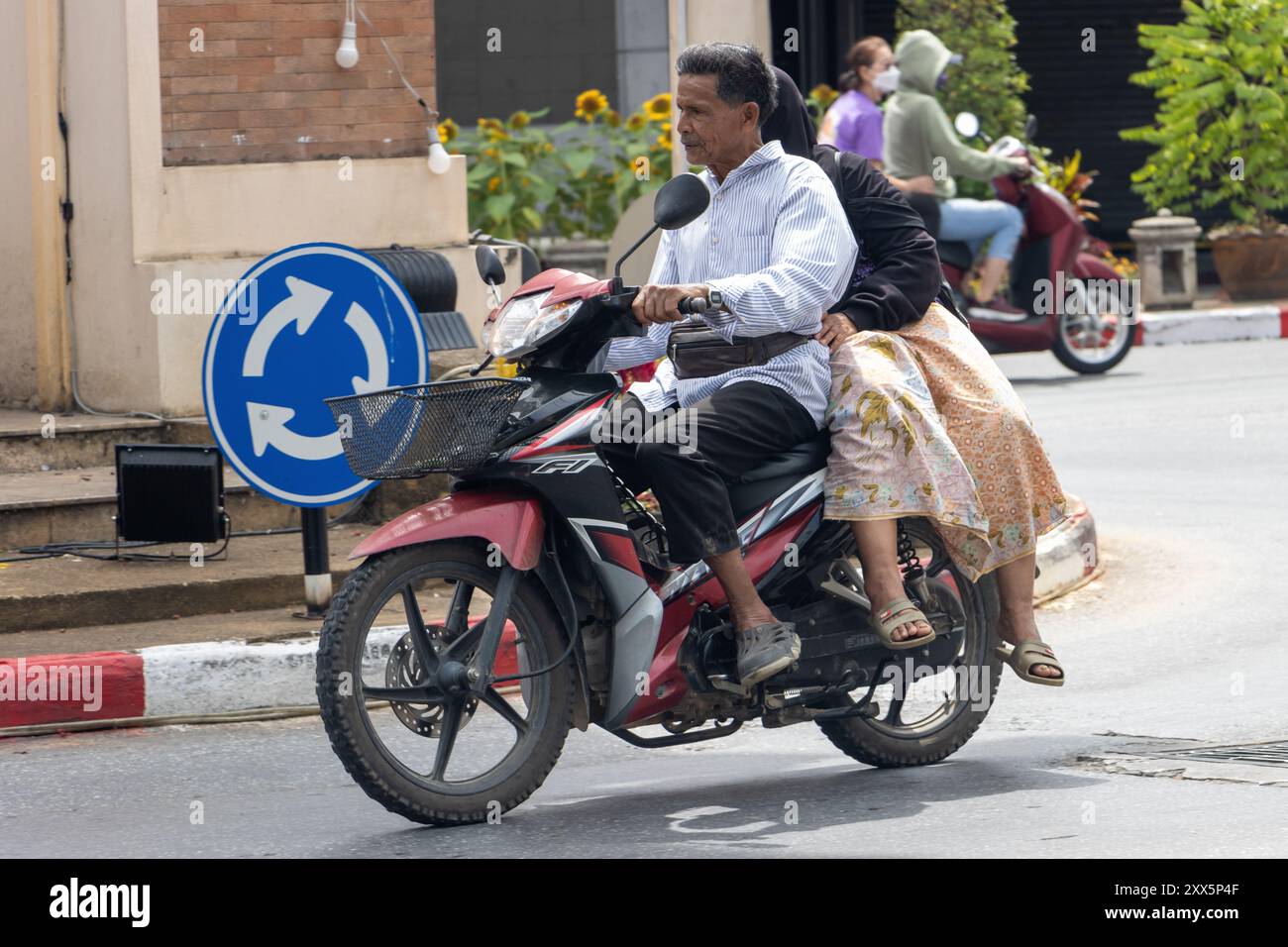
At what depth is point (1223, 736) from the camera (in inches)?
Result: 225

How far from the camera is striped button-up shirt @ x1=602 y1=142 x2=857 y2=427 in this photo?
5023 millimetres

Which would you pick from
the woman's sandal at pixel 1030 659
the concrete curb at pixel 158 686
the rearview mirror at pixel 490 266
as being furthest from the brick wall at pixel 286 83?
the woman's sandal at pixel 1030 659

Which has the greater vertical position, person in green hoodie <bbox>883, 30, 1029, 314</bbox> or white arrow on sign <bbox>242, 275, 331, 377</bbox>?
person in green hoodie <bbox>883, 30, 1029, 314</bbox>

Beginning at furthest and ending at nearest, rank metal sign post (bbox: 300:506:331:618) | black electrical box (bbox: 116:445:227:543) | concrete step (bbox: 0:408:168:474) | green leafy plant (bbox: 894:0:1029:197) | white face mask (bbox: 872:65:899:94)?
green leafy plant (bbox: 894:0:1029:197), white face mask (bbox: 872:65:899:94), concrete step (bbox: 0:408:168:474), black electrical box (bbox: 116:445:227:543), metal sign post (bbox: 300:506:331:618)

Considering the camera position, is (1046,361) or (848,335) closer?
(848,335)

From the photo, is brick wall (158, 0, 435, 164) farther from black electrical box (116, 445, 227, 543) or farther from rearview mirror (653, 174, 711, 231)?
rearview mirror (653, 174, 711, 231)

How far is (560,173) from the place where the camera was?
1502cm

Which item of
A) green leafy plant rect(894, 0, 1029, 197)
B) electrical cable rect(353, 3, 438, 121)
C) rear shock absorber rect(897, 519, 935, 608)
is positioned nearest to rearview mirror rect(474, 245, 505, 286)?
rear shock absorber rect(897, 519, 935, 608)

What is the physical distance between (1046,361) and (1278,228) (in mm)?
3696

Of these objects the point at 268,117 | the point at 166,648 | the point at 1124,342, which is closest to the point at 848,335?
the point at 166,648

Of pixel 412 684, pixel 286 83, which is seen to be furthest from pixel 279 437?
pixel 286 83

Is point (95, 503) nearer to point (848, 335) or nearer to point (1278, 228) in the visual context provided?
point (848, 335)

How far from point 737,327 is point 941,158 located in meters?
8.38

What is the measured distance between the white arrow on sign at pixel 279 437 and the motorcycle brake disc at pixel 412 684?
172 cm
